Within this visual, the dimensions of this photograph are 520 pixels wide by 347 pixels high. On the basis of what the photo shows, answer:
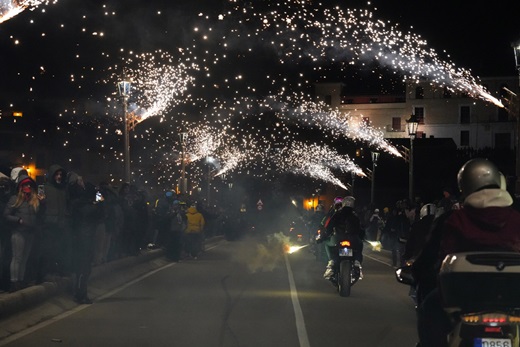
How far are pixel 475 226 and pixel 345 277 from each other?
11.9 metres

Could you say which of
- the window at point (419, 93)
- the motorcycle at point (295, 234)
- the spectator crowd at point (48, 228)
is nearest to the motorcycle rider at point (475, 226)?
the spectator crowd at point (48, 228)

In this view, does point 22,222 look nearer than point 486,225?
No

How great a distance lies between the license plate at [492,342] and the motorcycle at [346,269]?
479 inches

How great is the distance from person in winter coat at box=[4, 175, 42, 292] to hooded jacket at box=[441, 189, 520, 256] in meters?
9.64

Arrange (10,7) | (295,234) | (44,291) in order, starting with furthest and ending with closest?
(295,234) < (44,291) < (10,7)

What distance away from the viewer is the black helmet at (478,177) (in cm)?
673

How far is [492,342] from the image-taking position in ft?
20.4

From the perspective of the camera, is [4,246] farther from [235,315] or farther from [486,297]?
[486,297]

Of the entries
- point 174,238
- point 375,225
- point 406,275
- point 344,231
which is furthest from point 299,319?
point 375,225

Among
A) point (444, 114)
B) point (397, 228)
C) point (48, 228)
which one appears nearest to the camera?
point (48, 228)

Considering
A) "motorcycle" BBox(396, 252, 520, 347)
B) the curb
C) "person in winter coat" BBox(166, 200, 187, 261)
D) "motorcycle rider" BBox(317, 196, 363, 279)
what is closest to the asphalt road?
the curb

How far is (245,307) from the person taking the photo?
16000mm

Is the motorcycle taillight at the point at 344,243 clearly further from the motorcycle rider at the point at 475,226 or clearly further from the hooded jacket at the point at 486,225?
the hooded jacket at the point at 486,225

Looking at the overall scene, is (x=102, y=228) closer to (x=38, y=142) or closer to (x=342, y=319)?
(x=342, y=319)
